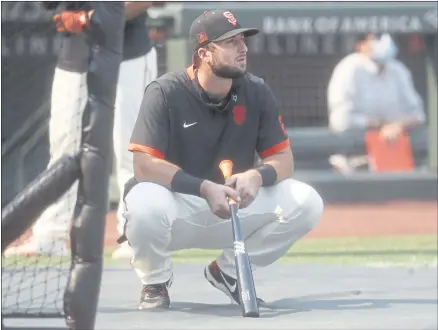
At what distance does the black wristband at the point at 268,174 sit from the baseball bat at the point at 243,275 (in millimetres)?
189

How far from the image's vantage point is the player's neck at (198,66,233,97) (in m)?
5.83

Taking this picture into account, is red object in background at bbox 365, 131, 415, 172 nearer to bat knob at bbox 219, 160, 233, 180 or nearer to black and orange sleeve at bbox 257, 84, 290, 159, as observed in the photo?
black and orange sleeve at bbox 257, 84, 290, 159

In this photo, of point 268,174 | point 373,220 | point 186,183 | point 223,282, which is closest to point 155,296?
point 223,282

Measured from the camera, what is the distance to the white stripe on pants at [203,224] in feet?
18.7

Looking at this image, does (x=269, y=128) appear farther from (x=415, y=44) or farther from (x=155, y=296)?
(x=415, y=44)

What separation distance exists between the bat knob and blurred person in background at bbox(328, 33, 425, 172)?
7465 millimetres

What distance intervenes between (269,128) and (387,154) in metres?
7.79

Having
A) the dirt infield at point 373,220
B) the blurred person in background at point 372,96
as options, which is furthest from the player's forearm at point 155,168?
the blurred person in background at point 372,96

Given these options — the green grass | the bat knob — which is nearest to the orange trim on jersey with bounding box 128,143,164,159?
the bat knob

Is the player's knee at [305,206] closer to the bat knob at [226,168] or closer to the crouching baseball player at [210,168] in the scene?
the crouching baseball player at [210,168]

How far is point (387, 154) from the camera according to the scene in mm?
13594

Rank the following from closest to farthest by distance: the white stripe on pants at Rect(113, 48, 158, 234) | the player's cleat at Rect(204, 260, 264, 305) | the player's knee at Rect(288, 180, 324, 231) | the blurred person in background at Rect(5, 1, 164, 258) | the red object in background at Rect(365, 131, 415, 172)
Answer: the player's knee at Rect(288, 180, 324, 231) → the player's cleat at Rect(204, 260, 264, 305) → the blurred person in background at Rect(5, 1, 164, 258) → the white stripe on pants at Rect(113, 48, 158, 234) → the red object in background at Rect(365, 131, 415, 172)

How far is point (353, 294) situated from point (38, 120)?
307 cm

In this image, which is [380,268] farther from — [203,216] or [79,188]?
[79,188]
